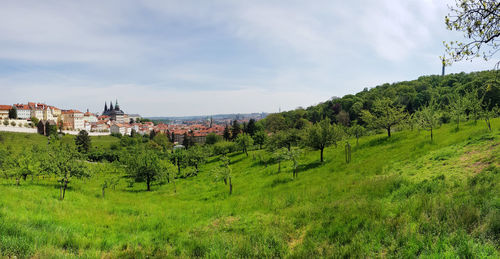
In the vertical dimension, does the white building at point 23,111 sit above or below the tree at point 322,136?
above

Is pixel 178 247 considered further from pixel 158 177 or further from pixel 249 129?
pixel 249 129

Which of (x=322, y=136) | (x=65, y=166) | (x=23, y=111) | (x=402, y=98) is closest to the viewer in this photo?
(x=65, y=166)

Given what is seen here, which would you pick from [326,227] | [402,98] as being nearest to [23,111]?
[326,227]

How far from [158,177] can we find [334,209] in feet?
96.6

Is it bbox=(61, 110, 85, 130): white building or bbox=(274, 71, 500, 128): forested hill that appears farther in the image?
bbox=(61, 110, 85, 130): white building

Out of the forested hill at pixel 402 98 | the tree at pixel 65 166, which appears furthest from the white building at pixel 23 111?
the tree at pixel 65 166

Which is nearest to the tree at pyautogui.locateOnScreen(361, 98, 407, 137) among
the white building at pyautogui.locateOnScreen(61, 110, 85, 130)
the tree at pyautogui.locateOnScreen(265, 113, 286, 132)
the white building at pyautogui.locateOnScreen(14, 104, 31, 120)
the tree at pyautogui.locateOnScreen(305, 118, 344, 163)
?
the tree at pyautogui.locateOnScreen(305, 118, 344, 163)

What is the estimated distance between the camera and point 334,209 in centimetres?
995

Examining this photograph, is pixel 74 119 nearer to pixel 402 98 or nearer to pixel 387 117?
pixel 387 117

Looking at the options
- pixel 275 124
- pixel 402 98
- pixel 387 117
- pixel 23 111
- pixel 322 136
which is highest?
pixel 23 111

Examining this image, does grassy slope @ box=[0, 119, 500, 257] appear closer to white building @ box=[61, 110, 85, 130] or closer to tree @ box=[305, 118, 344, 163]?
tree @ box=[305, 118, 344, 163]

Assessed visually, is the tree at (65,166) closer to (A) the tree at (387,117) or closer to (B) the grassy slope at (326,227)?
(B) the grassy slope at (326,227)

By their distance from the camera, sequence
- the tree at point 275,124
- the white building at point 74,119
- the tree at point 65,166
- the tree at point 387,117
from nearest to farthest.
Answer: the tree at point 65,166
the tree at point 387,117
the tree at point 275,124
the white building at point 74,119

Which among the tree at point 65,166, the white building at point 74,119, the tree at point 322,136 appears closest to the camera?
the tree at point 65,166
